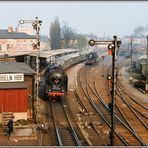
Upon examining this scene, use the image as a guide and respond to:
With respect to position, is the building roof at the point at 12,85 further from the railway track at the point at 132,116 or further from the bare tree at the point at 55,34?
the bare tree at the point at 55,34

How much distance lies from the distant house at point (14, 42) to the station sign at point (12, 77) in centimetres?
4578

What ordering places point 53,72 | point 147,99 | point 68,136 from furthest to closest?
point 147,99 → point 53,72 → point 68,136

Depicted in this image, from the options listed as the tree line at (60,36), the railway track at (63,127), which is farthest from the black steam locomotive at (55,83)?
the tree line at (60,36)

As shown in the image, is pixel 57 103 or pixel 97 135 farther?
Answer: pixel 57 103

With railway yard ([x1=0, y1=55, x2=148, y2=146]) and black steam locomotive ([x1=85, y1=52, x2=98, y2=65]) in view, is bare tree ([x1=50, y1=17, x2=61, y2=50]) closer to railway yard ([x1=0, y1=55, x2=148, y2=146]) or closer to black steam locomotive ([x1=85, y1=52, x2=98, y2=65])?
black steam locomotive ([x1=85, y1=52, x2=98, y2=65])

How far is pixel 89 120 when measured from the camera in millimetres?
27922

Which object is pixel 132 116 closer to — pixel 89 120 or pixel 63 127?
pixel 89 120

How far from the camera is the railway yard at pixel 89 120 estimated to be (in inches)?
878

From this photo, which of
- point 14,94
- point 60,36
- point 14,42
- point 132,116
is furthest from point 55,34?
point 14,94

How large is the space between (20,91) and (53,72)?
7.64 meters

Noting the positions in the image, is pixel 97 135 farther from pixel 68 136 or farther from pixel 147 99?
pixel 147 99

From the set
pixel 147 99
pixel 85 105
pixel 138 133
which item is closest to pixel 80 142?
pixel 138 133

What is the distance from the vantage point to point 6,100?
84.8ft

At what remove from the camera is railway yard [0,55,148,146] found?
2230 cm
